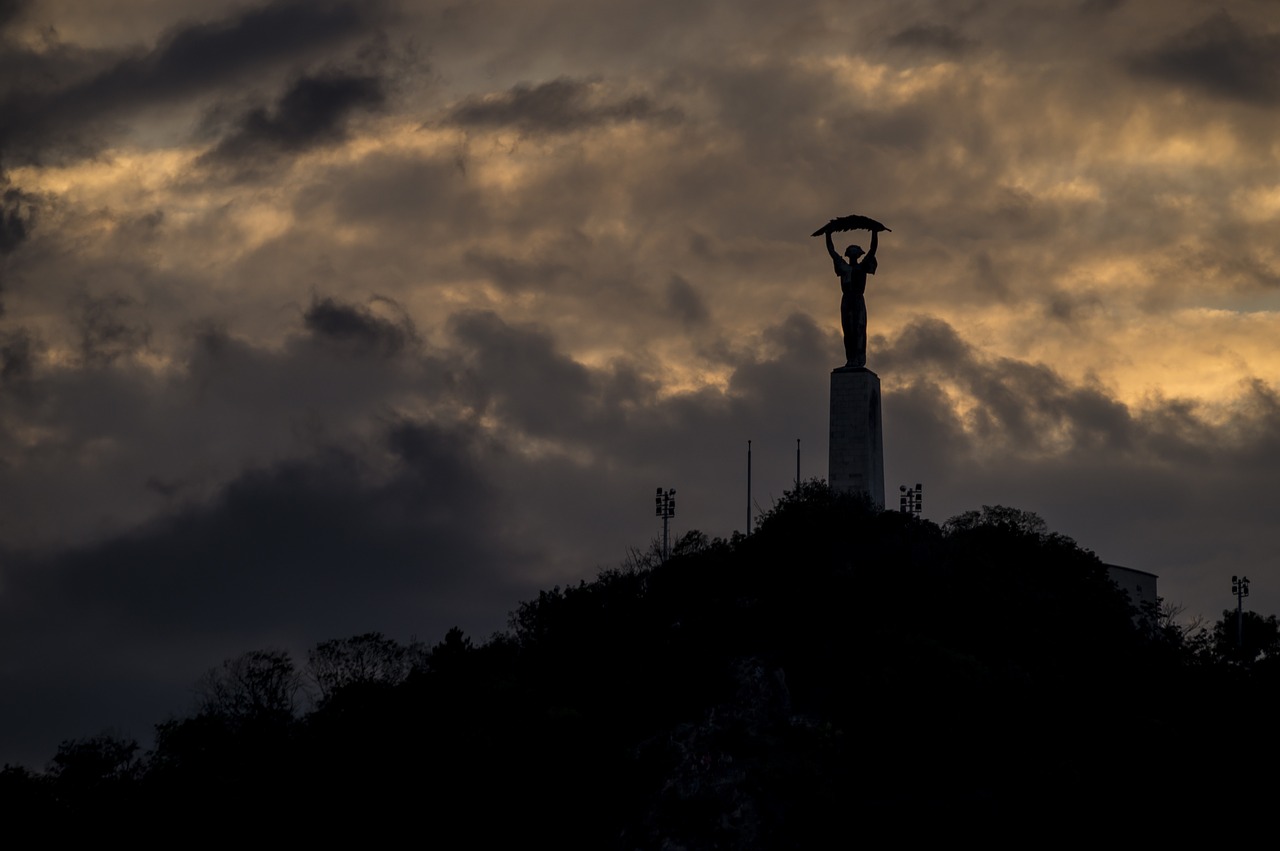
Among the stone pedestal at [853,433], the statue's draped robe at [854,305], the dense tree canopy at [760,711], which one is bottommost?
the dense tree canopy at [760,711]

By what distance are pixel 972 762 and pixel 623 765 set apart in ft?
36.9

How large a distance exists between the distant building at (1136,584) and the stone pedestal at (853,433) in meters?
14.0

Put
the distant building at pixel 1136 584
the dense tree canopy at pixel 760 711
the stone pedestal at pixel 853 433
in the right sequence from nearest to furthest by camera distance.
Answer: the dense tree canopy at pixel 760 711
the stone pedestal at pixel 853 433
the distant building at pixel 1136 584

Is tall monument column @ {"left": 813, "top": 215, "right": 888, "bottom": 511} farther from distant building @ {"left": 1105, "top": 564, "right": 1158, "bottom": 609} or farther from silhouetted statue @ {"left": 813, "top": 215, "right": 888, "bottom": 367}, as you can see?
distant building @ {"left": 1105, "top": 564, "right": 1158, "bottom": 609}

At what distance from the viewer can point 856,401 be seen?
2264 inches

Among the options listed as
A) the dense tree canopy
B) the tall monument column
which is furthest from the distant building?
the tall monument column

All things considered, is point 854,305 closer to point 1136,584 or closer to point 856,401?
point 856,401

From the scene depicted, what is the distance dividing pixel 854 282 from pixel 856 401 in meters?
5.29

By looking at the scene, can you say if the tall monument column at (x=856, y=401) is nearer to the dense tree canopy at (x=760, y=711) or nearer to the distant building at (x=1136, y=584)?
the dense tree canopy at (x=760, y=711)

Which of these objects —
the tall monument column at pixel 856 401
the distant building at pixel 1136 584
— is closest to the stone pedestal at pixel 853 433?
the tall monument column at pixel 856 401

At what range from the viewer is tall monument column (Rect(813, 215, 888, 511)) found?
57594mm

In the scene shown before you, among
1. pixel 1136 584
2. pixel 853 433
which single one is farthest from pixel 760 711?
pixel 1136 584

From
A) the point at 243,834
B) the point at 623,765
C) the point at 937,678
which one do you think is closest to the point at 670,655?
the point at 623,765

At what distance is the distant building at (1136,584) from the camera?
215 ft
